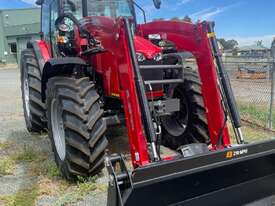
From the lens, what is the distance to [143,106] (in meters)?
3.45

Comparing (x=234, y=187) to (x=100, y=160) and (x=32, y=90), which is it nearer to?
(x=100, y=160)

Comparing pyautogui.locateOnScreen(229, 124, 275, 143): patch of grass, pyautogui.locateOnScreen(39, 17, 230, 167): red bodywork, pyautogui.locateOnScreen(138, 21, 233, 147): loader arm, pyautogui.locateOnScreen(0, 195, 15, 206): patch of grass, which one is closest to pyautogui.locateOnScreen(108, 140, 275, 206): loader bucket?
pyautogui.locateOnScreen(39, 17, 230, 167): red bodywork

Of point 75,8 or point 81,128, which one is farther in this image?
point 75,8

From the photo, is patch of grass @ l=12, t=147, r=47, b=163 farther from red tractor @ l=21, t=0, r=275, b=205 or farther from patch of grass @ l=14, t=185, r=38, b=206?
patch of grass @ l=14, t=185, r=38, b=206

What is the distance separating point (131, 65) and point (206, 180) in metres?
1.29

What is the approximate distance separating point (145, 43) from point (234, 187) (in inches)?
90.4

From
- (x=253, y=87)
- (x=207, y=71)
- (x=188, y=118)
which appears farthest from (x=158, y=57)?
(x=253, y=87)

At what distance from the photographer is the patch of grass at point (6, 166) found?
16.6 feet

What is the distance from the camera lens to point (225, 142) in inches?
155

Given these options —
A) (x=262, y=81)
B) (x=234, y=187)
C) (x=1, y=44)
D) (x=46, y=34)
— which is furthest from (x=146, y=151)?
(x=1, y=44)

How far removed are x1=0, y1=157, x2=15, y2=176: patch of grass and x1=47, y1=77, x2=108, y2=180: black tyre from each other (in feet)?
3.41

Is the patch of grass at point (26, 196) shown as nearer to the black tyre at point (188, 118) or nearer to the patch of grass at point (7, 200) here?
the patch of grass at point (7, 200)

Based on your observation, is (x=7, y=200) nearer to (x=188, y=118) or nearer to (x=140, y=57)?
(x=140, y=57)

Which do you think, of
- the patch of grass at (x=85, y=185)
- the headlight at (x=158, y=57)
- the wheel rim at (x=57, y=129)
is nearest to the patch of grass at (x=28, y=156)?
the wheel rim at (x=57, y=129)
